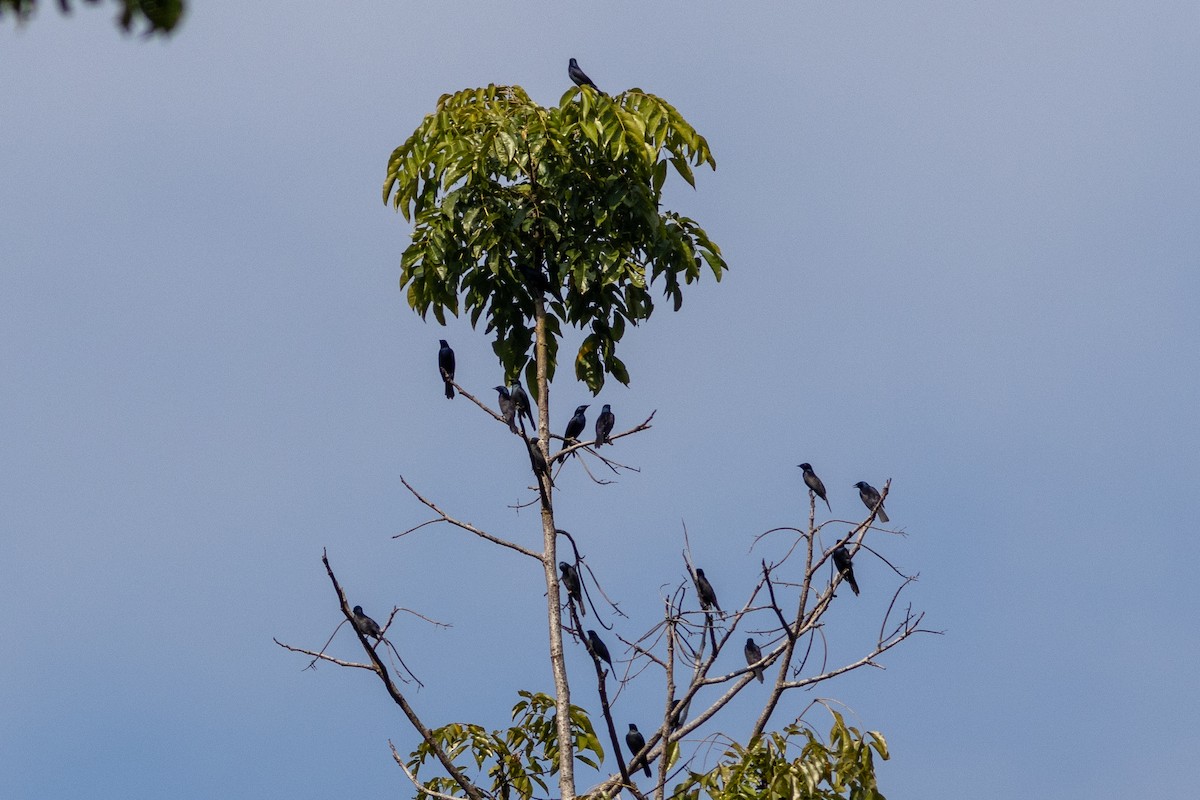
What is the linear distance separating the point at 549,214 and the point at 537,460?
171 cm

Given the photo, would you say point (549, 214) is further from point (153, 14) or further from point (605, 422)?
point (153, 14)

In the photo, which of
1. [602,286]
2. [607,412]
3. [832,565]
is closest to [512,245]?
[602,286]

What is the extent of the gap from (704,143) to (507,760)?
431cm

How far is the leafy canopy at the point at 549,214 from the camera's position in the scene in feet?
31.9

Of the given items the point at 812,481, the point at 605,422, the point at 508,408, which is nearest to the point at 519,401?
the point at 508,408

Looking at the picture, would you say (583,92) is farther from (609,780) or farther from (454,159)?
(609,780)

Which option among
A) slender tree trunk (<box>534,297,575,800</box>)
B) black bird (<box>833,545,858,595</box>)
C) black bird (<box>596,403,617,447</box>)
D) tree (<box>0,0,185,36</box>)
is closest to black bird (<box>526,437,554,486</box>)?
slender tree trunk (<box>534,297,575,800</box>)

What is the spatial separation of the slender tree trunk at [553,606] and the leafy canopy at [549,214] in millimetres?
442

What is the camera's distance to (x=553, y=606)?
29.9 feet

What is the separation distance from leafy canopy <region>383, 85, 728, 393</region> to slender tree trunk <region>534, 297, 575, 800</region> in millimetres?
442

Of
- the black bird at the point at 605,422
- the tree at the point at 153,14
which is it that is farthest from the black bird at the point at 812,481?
the tree at the point at 153,14

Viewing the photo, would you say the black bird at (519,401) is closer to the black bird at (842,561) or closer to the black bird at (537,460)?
the black bird at (537,460)

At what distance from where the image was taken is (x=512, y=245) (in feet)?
32.6

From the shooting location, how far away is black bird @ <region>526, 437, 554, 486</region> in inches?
369
